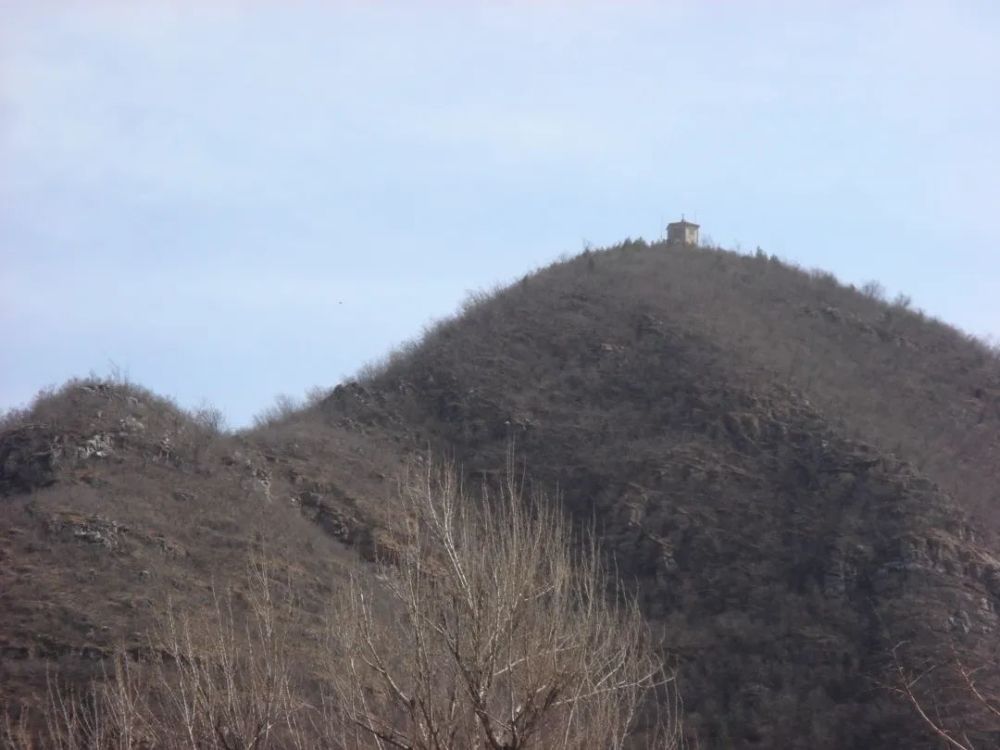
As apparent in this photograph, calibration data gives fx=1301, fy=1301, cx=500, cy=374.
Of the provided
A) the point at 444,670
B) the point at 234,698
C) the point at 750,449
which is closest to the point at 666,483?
the point at 750,449

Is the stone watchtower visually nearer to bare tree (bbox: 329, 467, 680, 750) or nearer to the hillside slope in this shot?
the hillside slope

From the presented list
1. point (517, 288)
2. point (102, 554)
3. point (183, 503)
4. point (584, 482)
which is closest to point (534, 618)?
point (102, 554)

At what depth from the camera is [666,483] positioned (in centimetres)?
3591

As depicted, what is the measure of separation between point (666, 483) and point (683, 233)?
23114 millimetres

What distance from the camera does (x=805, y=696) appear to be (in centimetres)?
2775

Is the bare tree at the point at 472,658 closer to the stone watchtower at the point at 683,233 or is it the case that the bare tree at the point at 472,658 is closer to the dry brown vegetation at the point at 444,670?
the dry brown vegetation at the point at 444,670

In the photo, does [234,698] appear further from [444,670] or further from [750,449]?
[750,449]

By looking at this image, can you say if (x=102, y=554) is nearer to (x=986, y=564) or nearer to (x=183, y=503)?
(x=183, y=503)

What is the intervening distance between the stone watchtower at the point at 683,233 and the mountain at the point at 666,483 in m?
7.46

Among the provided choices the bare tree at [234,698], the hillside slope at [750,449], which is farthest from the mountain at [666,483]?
Answer: the bare tree at [234,698]

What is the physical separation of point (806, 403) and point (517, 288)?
14861 millimetres

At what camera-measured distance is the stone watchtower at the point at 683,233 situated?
56625 mm

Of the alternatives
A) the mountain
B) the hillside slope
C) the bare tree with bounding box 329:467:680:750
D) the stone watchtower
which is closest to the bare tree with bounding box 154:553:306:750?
the bare tree with bounding box 329:467:680:750

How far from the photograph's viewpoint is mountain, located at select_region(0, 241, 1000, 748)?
2758 centimetres
